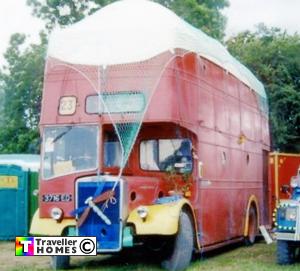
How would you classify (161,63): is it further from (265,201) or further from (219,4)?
(219,4)

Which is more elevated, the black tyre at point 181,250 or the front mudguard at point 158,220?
the front mudguard at point 158,220

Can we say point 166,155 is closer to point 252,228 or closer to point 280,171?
point 252,228

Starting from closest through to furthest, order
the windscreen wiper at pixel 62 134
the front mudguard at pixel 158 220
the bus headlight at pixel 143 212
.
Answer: the front mudguard at pixel 158 220 → the bus headlight at pixel 143 212 → the windscreen wiper at pixel 62 134

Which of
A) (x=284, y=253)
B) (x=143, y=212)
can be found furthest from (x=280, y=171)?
(x=143, y=212)

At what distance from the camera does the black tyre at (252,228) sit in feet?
49.2

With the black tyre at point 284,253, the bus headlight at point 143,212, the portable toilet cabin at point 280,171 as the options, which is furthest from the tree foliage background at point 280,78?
the bus headlight at point 143,212

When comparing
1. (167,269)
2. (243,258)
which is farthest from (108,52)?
(243,258)

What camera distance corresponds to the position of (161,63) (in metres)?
10.5

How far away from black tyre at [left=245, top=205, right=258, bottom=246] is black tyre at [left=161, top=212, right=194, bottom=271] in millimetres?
4685

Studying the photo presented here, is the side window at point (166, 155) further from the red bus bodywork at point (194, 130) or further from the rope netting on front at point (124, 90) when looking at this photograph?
the rope netting on front at point (124, 90)

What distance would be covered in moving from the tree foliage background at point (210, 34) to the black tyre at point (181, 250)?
12.8 metres

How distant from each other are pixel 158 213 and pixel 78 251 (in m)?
1.43

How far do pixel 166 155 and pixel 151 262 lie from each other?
191cm

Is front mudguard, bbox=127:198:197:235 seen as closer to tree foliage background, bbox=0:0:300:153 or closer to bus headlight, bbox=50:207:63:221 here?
bus headlight, bbox=50:207:63:221
